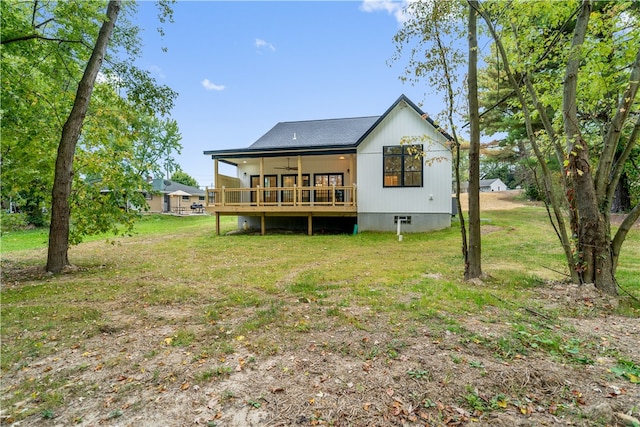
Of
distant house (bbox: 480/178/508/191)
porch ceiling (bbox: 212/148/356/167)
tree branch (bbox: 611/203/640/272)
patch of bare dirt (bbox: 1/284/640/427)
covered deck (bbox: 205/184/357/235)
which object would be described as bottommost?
patch of bare dirt (bbox: 1/284/640/427)

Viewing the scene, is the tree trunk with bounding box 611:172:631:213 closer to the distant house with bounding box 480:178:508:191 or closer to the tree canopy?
the tree canopy

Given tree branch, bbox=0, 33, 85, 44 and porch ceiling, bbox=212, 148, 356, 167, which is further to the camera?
porch ceiling, bbox=212, 148, 356, 167

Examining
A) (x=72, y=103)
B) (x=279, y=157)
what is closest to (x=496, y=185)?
(x=279, y=157)

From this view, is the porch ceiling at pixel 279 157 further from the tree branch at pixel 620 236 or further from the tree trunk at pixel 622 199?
the tree trunk at pixel 622 199

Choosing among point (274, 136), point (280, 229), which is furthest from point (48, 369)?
point (274, 136)

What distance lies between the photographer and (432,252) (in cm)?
915

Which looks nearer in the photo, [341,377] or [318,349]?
[341,377]

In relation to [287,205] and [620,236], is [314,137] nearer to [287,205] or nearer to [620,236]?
[287,205]

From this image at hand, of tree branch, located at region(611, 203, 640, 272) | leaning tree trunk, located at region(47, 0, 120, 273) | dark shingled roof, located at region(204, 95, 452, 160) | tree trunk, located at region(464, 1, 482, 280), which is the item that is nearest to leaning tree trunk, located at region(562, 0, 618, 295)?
tree branch, located at region(611, 203, 640, 272)

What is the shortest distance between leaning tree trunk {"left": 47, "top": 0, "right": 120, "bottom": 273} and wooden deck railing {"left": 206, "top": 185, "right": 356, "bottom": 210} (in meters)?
6.94

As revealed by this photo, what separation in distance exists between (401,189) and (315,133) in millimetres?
5772

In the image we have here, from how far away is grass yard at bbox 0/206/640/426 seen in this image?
2.39 meters

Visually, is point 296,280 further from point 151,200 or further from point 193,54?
point 151,200

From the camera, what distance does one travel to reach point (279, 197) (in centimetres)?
1388
